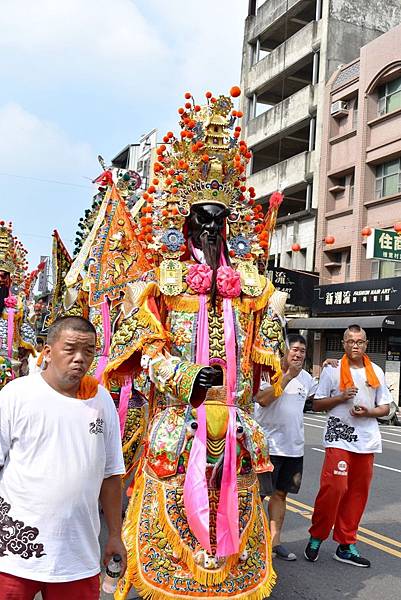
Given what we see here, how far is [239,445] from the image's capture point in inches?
157

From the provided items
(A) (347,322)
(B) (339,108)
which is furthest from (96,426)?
(B) (339,108)

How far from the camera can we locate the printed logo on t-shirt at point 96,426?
9.12ft

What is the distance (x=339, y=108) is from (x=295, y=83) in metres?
6.28

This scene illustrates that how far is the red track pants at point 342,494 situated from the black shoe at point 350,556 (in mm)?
64

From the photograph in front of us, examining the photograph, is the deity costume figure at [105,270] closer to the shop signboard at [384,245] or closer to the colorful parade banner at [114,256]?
the colorful parade banner at [114,256]

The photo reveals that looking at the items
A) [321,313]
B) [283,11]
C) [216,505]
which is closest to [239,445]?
[216,505]

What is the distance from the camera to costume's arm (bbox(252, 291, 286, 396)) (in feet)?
14.1

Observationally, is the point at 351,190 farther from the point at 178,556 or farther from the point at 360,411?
the point at 178,556

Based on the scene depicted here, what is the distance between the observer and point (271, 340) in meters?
4.32

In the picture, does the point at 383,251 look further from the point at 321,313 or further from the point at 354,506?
the point at 354,506

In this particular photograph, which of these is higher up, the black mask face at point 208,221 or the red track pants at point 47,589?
the black mask face at point 208,221

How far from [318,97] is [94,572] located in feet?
89.8

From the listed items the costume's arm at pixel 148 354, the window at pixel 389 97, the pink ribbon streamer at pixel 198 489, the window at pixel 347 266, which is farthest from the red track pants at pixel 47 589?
the window at pixel 347 266

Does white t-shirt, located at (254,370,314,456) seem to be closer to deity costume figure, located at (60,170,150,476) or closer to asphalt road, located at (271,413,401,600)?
asphalt road, located at (271,413,401,600)
